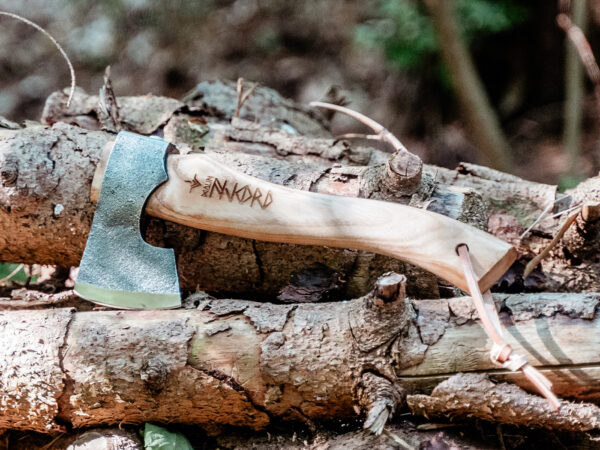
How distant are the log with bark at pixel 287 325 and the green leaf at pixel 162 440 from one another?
0.05 metres

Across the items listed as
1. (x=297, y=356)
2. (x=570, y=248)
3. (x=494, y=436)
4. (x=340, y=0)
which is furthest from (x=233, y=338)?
(x=340, y=0)

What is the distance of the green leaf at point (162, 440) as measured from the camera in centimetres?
193

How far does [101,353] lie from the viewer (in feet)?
6.19

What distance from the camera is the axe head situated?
2045mm

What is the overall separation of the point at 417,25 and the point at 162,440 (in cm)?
402

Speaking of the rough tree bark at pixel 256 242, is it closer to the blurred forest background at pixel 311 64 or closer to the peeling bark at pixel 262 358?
the peeling bark at pixel 262 358

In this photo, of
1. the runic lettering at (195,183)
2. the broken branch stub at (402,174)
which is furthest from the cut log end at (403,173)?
the runic lettering at (195,183)

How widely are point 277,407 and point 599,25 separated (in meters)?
4.50

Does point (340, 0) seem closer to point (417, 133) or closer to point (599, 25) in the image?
point (417, 133)

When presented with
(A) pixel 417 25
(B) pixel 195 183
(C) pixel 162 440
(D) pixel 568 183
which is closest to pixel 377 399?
(C) pixel 162 440

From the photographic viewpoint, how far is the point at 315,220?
6.54ft

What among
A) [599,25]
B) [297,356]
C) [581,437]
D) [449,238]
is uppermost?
[599,25]

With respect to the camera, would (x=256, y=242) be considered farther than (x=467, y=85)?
No

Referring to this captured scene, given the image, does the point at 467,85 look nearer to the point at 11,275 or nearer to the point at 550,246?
the point at 550,246
